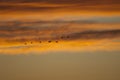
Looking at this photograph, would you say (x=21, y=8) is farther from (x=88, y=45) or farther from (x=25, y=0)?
(x=88, y=45)

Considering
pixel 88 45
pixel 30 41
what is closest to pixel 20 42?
pixel 30 41

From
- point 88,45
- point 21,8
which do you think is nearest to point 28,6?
point 21,8

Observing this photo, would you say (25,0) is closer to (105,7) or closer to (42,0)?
(42,0)

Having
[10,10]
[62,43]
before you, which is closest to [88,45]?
[62,43]

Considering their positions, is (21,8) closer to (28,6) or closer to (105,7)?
(28,6)

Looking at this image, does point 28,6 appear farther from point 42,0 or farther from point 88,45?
point 88,45
